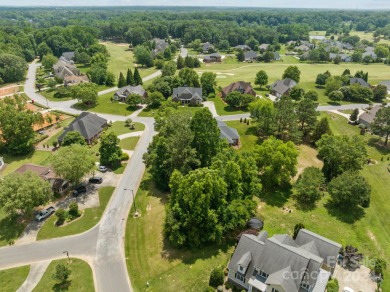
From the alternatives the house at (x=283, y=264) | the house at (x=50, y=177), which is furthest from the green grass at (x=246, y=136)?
the house at (x=50, y=177)

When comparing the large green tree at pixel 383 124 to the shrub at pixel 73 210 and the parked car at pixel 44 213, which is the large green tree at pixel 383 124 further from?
the parked car at pixel 44 213

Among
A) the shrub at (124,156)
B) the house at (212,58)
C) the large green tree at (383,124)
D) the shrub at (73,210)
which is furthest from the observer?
the house at (212,58)

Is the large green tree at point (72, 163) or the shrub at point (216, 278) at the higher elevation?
the large green tree at point (72, 163)

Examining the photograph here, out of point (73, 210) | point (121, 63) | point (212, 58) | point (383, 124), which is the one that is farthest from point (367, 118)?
point (121, 63)

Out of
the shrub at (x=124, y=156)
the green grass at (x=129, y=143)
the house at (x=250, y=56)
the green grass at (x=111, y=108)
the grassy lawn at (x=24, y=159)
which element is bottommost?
the house at (x=250, y=56)

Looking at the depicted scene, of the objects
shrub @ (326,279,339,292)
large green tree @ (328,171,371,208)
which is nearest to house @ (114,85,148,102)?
large green tree @ (328,171,371,208)

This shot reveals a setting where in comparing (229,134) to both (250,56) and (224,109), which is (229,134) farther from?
(250,56)

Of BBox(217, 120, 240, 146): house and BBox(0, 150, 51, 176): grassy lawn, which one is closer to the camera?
BBox(0, 150, 51, 176): grassy lawn

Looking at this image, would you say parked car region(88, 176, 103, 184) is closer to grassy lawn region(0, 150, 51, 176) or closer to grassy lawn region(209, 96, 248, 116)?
grassy lawn region(0, 150, 51, 176)
